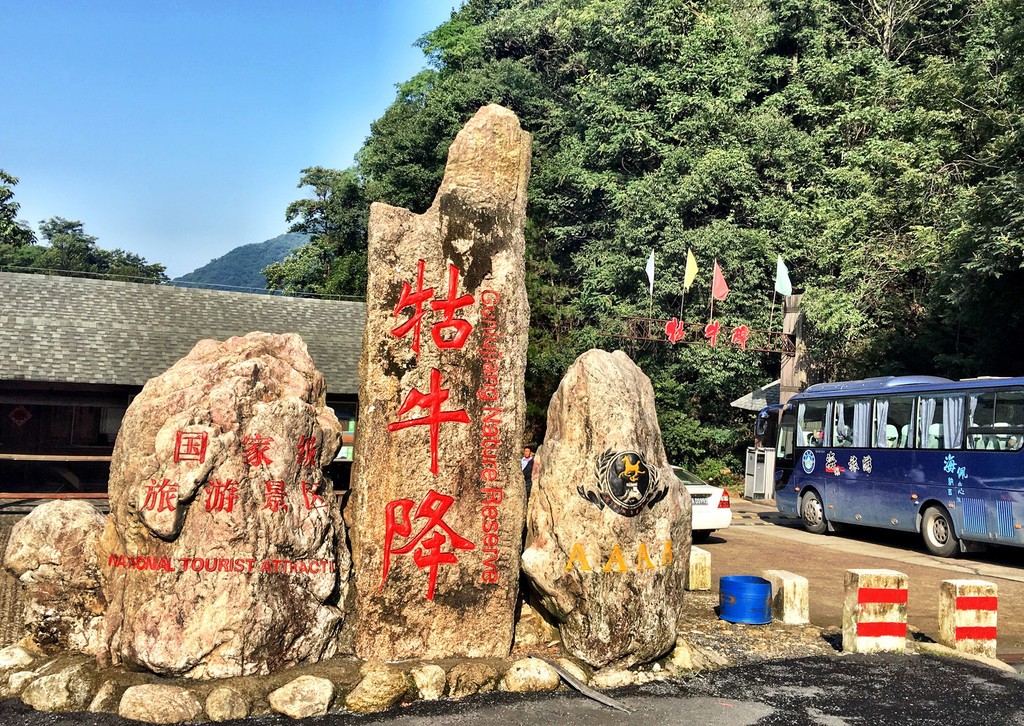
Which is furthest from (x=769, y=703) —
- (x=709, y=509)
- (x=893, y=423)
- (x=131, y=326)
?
(x=131, y=326)

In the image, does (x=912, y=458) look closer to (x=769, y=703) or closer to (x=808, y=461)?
(x=808, y=461)

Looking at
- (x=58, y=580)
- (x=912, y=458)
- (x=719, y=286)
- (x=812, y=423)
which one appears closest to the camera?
(x=58, y=580)

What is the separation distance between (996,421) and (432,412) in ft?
33.9

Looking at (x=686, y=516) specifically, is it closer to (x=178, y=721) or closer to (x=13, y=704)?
(x=178, y=721)

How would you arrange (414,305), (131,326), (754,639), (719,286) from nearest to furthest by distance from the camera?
(414,305) → (754,639) → (131,326) → (719,286)

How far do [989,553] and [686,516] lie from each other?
10.5 metres

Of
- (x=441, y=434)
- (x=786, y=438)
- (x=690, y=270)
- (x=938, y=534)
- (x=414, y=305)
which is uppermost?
(x=690, y=270)

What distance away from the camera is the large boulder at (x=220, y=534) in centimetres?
655

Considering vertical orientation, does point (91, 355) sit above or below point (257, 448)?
above

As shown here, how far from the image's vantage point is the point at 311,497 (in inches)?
289

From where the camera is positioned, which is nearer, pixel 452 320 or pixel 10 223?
pixel 452 320

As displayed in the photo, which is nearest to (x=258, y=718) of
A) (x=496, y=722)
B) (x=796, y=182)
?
(x=496, y=722)

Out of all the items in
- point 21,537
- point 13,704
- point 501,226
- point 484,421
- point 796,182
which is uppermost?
point 796,182

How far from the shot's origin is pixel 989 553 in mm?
15570
